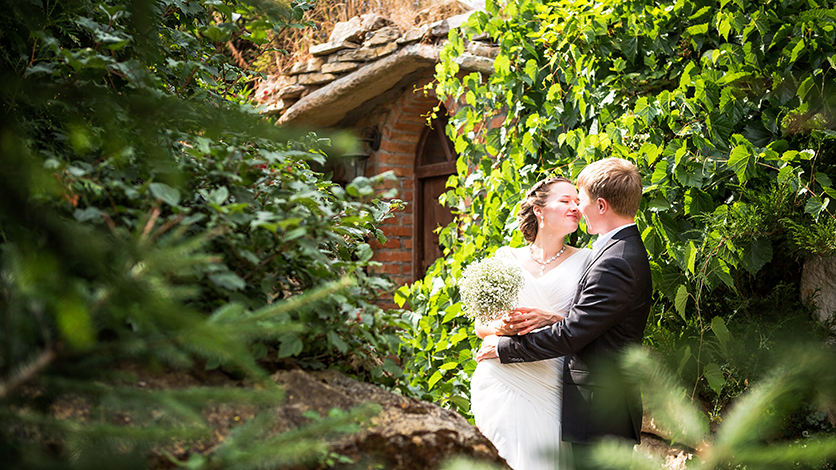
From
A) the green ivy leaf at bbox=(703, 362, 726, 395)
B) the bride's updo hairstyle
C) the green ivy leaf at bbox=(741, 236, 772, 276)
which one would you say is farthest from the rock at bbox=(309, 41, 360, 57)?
the green ivy leaf at bbox=(703, 362, 726, 395)

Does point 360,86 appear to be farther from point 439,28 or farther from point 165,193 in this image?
point 165,193

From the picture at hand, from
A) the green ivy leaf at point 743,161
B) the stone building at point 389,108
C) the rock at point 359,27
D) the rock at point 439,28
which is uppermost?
the rock at point 359,27

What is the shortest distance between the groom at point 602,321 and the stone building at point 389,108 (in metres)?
2.31

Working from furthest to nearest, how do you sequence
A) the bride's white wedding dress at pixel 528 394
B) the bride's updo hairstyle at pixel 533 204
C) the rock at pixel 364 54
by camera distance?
the rock at pixel 364 54 → the bride's updo hairstyle at pixel 533 204 → the bride's white wedding dress at pixel 528 394

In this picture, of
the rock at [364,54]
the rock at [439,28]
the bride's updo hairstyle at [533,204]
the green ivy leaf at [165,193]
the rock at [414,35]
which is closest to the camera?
the green ivy leaf at [165,193]

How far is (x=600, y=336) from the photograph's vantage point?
1812 millimetres

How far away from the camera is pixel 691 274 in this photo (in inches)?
84.3

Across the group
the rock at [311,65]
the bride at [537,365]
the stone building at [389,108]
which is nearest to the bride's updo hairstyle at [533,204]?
the bride at [537,365]

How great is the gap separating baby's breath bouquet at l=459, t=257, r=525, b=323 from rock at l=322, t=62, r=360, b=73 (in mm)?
2896

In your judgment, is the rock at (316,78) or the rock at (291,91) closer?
the rock at (316,78)

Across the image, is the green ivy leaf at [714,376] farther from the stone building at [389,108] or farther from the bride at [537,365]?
the stone building at [389,108]

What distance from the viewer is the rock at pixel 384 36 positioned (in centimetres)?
417

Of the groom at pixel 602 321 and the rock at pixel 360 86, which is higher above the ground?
the rock at pixel 360 86

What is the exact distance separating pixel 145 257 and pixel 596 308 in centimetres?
149
